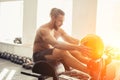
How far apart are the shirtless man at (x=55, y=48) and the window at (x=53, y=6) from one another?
161 cm

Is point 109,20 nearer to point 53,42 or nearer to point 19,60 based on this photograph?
point 53,42

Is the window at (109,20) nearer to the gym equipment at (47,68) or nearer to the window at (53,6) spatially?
the window at (53,6)

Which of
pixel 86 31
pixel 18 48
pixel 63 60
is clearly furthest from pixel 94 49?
pixel 18 48

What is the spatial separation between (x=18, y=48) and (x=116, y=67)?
10.1 feet

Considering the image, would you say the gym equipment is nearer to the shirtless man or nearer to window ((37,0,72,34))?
the shirtless man

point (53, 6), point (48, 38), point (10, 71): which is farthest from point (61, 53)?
point (53, 6)

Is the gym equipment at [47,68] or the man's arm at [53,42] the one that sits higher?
the man's arm at [53,42]

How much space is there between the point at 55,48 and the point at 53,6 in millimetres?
2204

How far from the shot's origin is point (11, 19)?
440 centimetres

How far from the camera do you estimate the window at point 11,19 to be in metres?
4.32

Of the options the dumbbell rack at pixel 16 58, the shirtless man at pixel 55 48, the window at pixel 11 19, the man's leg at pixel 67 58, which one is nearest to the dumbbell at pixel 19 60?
the dumbbell rack at pixel 16 58

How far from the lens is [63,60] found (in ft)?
5.74

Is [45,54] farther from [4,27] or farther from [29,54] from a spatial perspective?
[4,27]

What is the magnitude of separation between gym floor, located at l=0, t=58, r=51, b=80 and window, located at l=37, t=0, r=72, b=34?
1.05 meters
